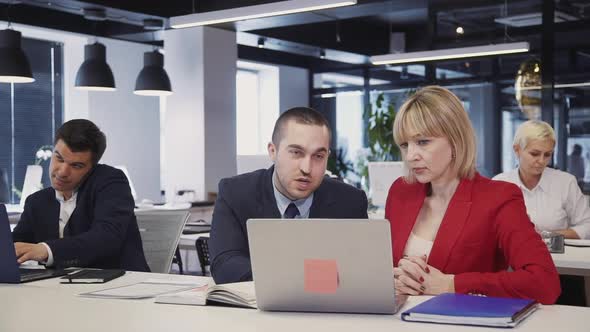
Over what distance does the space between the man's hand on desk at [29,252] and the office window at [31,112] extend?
20.9ft

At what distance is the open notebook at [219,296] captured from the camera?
2.15m

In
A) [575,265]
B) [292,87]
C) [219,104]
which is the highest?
[292,87]

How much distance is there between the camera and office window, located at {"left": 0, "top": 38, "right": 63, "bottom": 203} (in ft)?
30.3

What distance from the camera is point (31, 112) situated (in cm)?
957

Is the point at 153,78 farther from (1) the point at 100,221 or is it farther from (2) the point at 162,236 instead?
(1) the point at 100,221

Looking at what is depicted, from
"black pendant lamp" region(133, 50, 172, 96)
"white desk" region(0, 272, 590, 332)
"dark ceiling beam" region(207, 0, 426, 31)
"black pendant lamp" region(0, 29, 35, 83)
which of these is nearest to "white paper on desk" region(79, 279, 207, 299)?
"white desk" region(0, 272, 590, 332)

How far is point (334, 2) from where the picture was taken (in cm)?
595

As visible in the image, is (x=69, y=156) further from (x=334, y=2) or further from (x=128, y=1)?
(x=128, y=1)

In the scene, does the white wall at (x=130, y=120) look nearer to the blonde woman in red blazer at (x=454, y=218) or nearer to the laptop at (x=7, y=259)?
the laptop at (x=7, y=259)

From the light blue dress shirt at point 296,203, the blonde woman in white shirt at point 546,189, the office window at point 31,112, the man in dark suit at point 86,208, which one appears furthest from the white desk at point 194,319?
the office window at point 31,112

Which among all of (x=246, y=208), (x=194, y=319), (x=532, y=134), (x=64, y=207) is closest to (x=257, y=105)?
(x=532, y=134)

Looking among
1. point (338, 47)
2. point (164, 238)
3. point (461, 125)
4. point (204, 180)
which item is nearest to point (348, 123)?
point (338, 47)

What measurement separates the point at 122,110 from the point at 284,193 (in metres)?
7.61

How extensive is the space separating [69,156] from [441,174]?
1.68 metres
